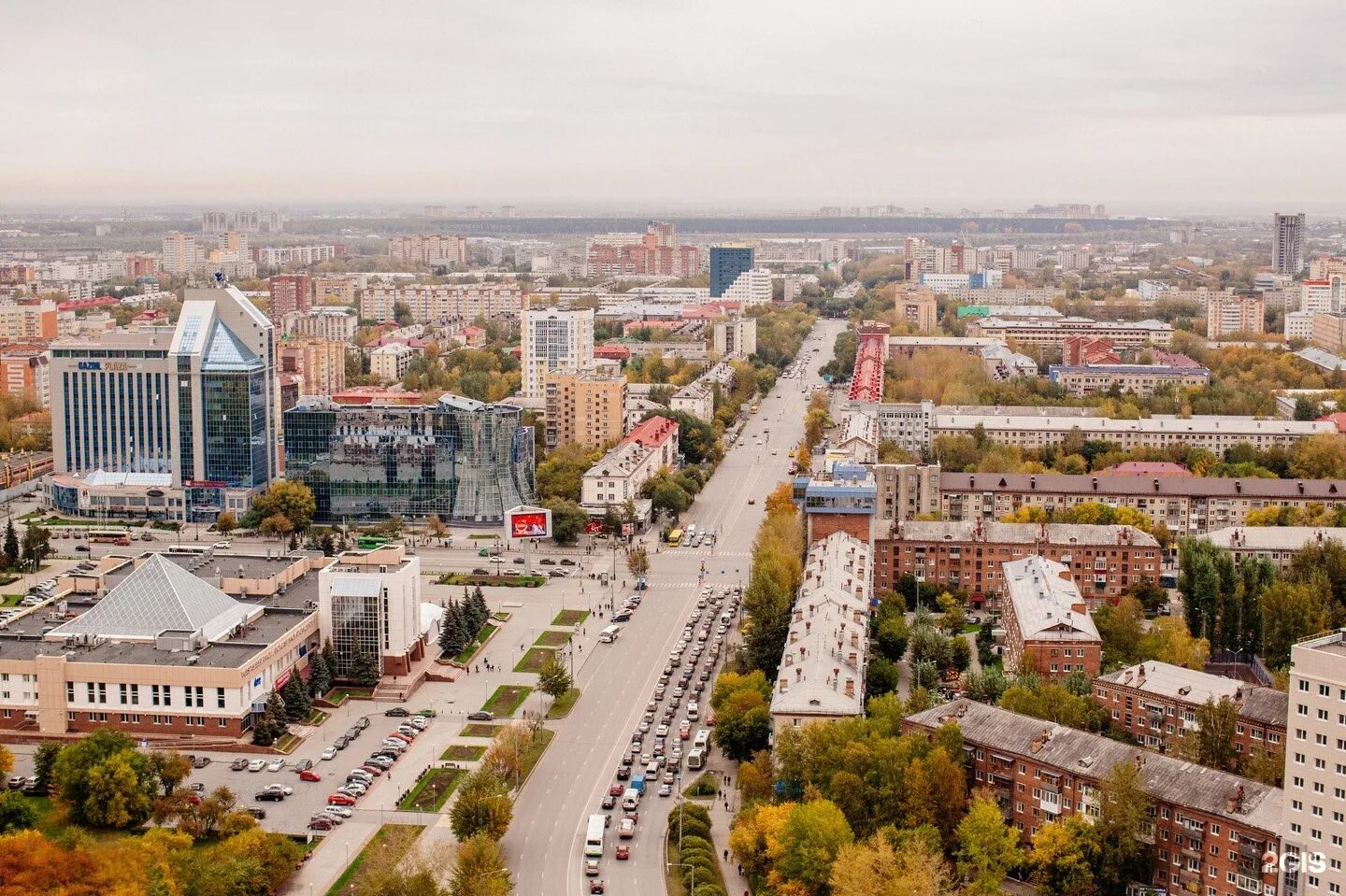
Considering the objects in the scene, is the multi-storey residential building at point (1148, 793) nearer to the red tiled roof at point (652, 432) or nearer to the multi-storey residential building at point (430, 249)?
the red tiled roof at point (652, 432)

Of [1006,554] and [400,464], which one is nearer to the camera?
[1006,554]

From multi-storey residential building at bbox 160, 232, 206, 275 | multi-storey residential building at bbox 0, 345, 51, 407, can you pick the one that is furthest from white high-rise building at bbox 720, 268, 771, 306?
multi-storey residential building at bbox 0, 345, 51, 407

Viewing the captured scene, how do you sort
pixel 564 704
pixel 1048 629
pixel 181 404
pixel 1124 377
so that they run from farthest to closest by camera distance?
pixel 1124 377 < pixel 181 404 < pixel 564 704 < pixel 1048 629

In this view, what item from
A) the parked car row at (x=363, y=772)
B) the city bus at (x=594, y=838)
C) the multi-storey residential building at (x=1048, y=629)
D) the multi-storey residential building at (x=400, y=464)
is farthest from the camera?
the multi-storey residential building at (x=400, y=464)

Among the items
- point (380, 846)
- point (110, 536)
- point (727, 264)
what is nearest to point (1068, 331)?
point (727, 264)

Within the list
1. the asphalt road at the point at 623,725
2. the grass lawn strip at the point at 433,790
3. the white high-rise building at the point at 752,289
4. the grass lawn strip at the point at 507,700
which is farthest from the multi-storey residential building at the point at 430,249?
the grass lawn strip at the point at 433,790

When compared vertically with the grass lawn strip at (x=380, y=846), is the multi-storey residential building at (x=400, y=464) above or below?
above

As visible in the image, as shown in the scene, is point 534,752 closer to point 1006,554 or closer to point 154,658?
point 154,658
